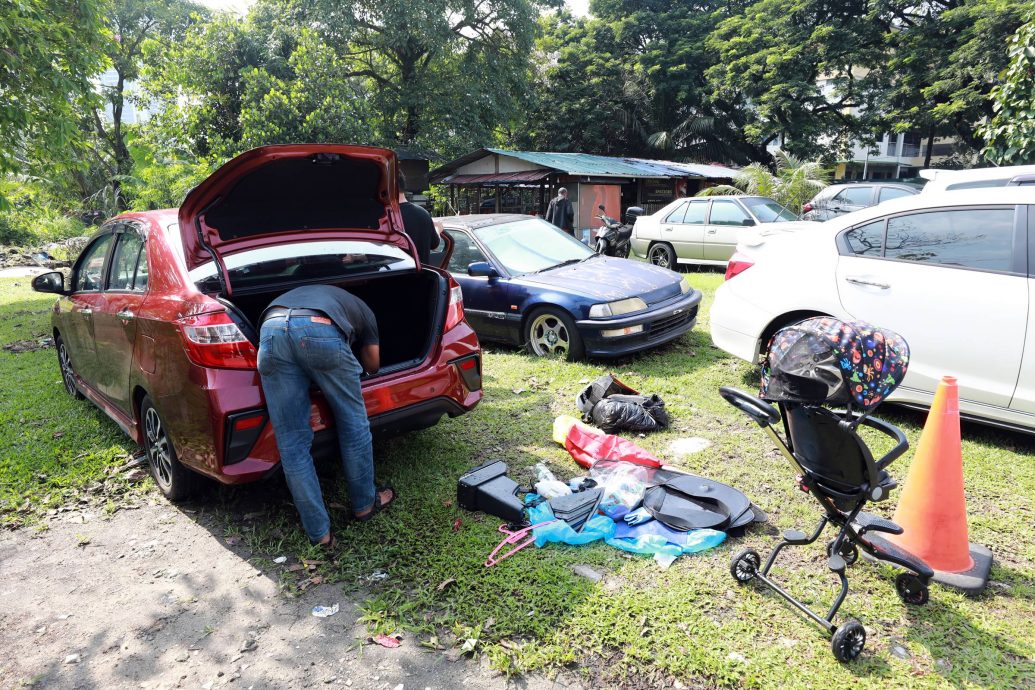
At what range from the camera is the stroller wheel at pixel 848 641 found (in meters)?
2.39

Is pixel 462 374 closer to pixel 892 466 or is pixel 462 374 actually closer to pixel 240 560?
pixel 240 560

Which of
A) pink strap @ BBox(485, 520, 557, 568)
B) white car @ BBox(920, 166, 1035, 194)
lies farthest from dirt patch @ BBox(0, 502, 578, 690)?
white car @ BBox(920, 166, 1035, 194)

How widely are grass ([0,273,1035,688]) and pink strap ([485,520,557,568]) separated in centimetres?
5

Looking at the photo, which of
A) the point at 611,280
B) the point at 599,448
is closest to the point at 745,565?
the point at 599,448

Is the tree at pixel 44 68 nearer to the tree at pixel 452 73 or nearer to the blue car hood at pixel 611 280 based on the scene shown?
the blue car hood at pixel 611 280

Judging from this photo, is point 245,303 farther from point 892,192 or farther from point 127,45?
point 127,45

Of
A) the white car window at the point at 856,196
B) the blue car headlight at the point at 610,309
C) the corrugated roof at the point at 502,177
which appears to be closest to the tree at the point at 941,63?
the white car window at the point at 856,196

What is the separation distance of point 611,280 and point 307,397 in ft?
13.1

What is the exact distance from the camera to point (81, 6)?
10.0m

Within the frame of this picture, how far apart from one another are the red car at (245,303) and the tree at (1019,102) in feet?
28.3

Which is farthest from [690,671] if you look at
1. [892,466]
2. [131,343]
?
[131,343]

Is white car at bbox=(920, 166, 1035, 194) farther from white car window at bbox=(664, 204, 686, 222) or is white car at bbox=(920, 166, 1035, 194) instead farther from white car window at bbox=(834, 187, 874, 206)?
white car window at bbox=(664, 204, 686, 222)

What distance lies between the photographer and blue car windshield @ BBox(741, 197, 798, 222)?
11523mm

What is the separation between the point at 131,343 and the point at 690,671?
352 centimetres
